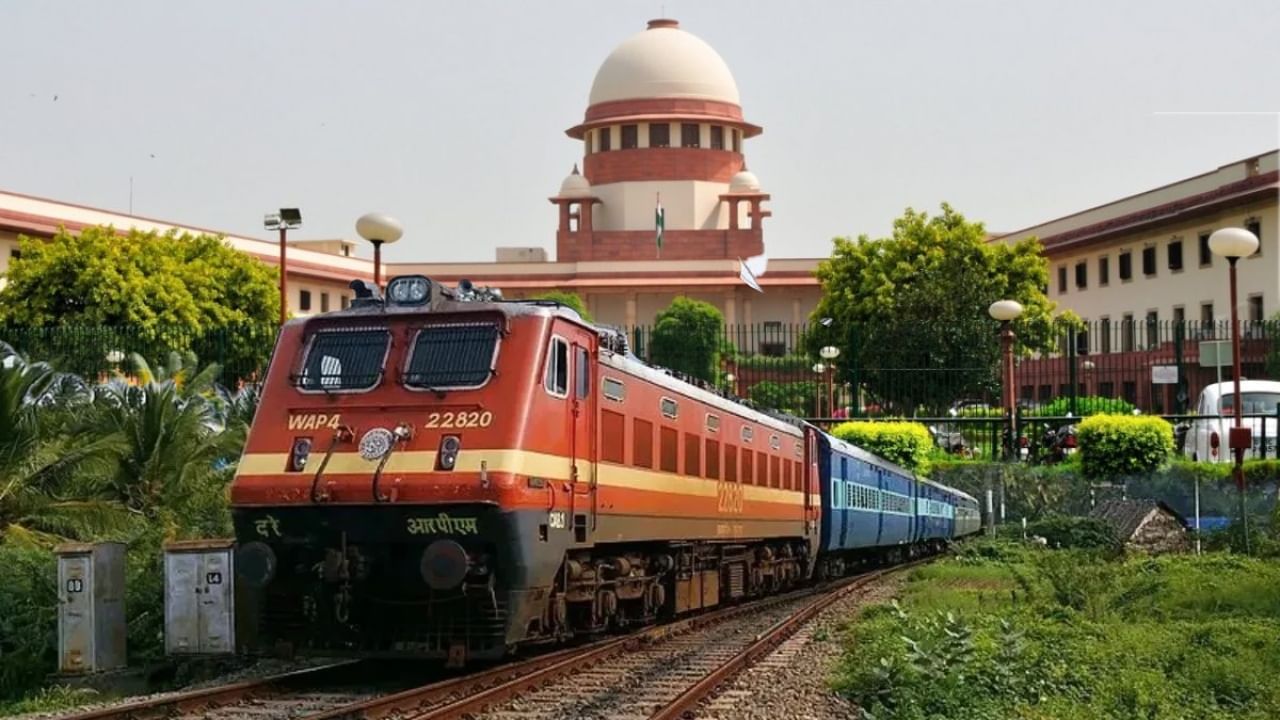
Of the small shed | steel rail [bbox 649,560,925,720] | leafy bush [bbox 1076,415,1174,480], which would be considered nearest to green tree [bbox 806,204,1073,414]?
leafy bush [bbox 1076,415,1174,480]

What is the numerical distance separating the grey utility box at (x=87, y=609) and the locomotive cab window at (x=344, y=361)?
2642 millimetres

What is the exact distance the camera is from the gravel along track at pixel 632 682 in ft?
40.9

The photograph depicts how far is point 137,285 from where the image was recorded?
5853 cm

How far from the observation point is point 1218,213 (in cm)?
6156

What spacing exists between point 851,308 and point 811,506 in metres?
34.2

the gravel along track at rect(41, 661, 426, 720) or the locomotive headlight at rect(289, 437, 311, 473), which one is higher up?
the locomotive headlight at rect(289, 437, 311, 473)

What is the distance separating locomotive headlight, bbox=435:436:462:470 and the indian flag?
88.1m

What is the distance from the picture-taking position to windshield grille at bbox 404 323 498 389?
14.3 m

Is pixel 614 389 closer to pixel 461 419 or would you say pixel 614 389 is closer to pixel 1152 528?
pixel 461 419

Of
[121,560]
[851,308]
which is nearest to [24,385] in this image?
[121,560]

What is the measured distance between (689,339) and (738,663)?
2442 inches

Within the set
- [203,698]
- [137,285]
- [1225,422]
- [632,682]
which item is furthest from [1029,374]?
[203,698]

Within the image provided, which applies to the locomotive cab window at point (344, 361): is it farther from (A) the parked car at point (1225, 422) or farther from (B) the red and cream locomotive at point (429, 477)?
(A) the parked car at point (1225, 422)

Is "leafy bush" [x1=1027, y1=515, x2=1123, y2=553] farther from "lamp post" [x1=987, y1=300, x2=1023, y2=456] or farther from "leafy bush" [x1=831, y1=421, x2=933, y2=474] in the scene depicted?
"leafy bush" [x1=831, y1=421, x2=933, y2=474]
